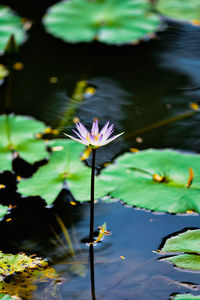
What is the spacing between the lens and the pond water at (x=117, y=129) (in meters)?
1.40

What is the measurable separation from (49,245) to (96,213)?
25cm

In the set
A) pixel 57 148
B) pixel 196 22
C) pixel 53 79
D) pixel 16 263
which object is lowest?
pixel 16 263

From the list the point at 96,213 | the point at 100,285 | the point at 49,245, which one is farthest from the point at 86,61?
the point at 100,285

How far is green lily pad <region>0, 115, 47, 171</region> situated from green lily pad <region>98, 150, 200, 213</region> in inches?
16.0

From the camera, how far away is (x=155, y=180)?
1765 mm

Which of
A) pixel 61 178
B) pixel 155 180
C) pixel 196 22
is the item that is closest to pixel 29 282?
pixel 61 178

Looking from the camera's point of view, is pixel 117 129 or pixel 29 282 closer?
pixel 29 282

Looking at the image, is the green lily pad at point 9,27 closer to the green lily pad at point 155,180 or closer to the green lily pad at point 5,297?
the green lily pad at point 155,180

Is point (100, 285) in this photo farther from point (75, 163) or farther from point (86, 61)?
point (86, 61)

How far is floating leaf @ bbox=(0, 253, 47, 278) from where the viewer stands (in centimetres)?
142

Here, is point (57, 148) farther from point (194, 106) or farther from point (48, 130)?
point (194, 106)

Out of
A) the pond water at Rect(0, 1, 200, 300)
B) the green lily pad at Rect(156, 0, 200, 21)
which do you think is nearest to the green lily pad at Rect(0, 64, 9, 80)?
the pond water at Rect(0, 1, 200, 300)

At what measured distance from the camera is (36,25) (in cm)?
329

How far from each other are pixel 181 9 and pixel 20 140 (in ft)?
6.21
